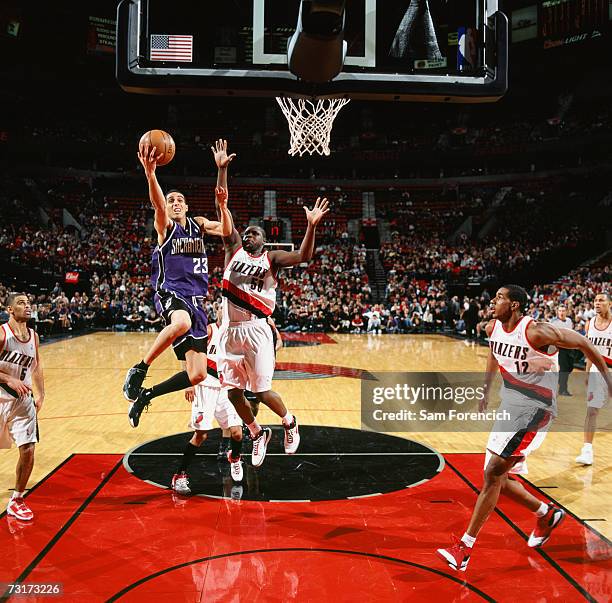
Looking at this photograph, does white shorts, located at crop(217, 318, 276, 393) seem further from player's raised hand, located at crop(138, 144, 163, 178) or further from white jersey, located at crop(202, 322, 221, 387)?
player's raised hand, located at crop(138, 144, 163, 178)

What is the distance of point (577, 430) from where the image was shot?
287 inches

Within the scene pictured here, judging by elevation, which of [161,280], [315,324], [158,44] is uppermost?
[158,44]

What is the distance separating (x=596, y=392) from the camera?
6000 millimetres

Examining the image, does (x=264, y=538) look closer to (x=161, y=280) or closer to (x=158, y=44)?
(x=161, y=280)

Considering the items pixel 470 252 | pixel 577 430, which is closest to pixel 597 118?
pixel 470 252

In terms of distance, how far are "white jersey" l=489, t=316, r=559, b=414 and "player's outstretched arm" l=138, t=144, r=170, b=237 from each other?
270cm

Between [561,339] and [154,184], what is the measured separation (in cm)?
311

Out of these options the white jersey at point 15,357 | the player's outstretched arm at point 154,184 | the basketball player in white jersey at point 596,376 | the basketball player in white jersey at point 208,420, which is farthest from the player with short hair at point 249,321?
the basketball player in white jersey at point 596,376

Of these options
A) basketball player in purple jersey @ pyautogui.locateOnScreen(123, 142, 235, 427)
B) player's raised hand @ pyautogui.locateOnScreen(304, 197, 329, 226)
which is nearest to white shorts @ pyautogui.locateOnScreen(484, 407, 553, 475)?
player's raised hand @ pyautogui.locateOnScreen(304, 197, 329, 226)

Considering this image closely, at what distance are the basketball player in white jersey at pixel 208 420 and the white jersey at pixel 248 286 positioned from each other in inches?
25.7

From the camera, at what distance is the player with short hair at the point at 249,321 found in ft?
16.0

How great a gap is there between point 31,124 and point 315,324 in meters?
18.2

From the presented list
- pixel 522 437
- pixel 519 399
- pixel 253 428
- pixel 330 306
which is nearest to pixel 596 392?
pixel 519 399

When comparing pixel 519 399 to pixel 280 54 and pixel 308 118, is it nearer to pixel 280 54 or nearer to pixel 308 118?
pixel 280 54
